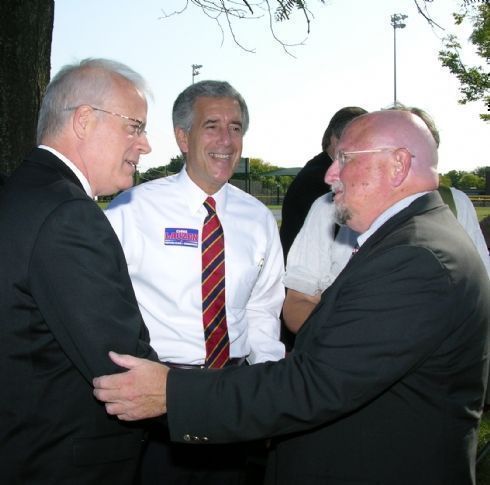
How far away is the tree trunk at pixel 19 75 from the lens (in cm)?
391

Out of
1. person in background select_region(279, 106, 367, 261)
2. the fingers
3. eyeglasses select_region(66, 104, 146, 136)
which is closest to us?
the fingers

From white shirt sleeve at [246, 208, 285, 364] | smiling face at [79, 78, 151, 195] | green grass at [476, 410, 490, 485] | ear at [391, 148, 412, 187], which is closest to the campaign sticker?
white shirt sleeve at [246, 208, 285, 364]

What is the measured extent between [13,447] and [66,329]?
1.40ft

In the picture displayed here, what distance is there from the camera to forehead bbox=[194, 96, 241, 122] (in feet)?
11.7

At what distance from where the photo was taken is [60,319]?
1935 millimetres

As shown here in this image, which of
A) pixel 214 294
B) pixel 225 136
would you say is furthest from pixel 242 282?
pixel 225 136

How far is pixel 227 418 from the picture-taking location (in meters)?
1.98

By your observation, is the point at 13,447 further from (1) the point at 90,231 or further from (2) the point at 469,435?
(2) the point at 469,435

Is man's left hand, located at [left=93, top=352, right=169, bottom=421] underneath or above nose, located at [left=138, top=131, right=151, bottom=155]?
underneath

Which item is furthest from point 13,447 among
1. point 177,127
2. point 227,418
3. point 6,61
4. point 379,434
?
point 6,61

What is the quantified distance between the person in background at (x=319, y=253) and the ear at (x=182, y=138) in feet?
2.74

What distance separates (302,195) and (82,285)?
303 centimetres

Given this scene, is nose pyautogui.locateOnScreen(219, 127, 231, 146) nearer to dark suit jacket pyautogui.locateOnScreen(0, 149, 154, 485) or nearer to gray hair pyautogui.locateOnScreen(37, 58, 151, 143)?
gray hair pyautogui.locateOnScreen(37, 58, 151, 143)

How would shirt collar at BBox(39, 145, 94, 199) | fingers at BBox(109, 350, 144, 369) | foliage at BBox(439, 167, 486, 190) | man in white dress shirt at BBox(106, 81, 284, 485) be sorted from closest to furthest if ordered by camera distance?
fingers at BBox(109, 350, 144, 369), shirt collar at BBox(39, 145, 94, 199), man in white dress shirt at BBox(106, 81, 284, 485), foliage at BBox(439, 167, 486, 190)
